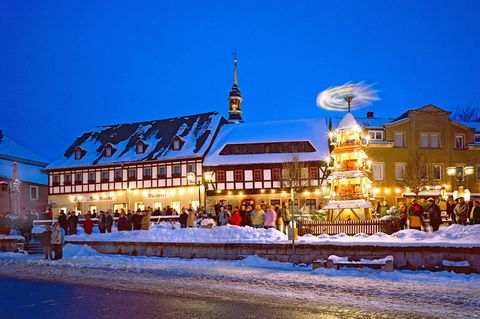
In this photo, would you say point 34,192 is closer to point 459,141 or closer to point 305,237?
point 459,141

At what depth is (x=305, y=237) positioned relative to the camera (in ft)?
68.2

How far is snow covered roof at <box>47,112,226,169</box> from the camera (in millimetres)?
56475

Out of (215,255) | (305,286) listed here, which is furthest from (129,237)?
(305,286)

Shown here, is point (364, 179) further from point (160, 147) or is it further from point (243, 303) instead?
point (160, 147)

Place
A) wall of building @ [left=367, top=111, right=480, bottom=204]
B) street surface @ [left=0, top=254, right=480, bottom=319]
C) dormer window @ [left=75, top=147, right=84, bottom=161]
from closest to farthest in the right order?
street surface @ [left=0, top=254, right=480, bottom=319] → wall of building @ [left=367, top=111, right=480, bottom=204] → dormer window @ [left=75, top=147, right=84, bottom=161]

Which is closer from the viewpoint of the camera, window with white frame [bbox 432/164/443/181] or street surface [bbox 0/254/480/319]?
street surface [bbox 0/254/480/319]

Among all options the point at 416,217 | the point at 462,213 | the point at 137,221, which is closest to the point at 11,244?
the point at 137,221

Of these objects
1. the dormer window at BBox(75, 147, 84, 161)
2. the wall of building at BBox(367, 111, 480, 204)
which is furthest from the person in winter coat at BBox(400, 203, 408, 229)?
the dormer window at BBox(75, 147, 84, 161)

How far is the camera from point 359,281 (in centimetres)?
1469

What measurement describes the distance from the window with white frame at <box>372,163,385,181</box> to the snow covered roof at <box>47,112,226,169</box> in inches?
613

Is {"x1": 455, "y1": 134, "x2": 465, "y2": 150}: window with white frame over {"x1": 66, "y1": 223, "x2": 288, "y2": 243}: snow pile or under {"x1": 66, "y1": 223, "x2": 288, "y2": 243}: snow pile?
over

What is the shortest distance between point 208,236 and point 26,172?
48.2 metres

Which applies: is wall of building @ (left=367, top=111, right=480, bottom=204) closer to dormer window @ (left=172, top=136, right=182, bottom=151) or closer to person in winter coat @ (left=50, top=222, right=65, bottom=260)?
dormer window @ (left=172, top=136, right=182, bottom=151)

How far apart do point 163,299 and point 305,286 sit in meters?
3.61
